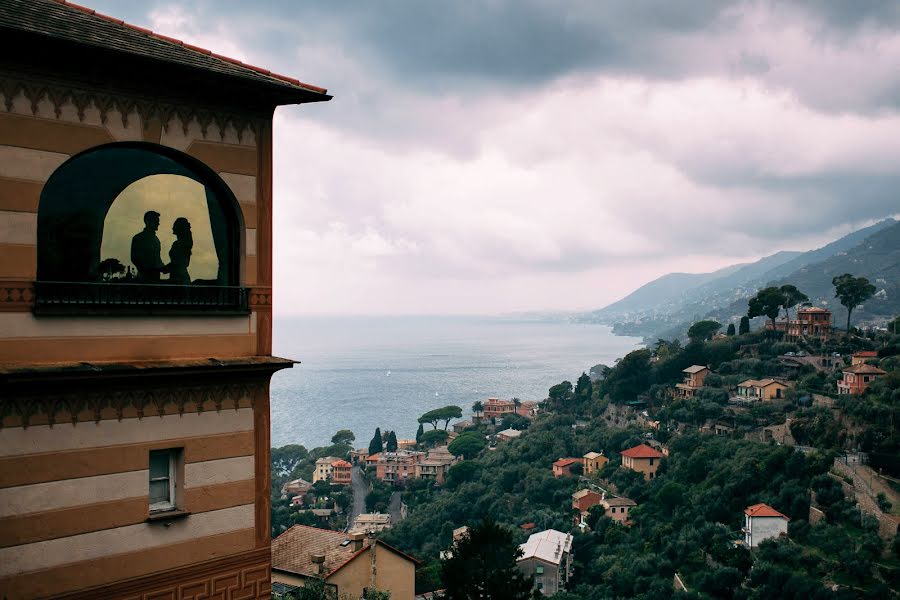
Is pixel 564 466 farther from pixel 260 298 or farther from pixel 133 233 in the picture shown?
pixel 133 233

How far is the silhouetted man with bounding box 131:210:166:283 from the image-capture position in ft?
22.2

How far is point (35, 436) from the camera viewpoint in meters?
6.15

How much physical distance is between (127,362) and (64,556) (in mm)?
1619

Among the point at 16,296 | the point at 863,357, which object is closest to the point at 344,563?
the point at 16,296

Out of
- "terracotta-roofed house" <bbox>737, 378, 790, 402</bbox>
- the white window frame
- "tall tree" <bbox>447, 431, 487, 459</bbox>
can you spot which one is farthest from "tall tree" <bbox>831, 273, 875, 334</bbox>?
the white window frame

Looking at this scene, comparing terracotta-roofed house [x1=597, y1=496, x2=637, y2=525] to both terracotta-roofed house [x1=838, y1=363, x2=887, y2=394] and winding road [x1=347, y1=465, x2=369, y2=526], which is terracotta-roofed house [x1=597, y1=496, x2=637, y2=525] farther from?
winding road [x1=347, y1=465, x2=369, y2=526]

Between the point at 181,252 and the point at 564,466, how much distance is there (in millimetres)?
70722

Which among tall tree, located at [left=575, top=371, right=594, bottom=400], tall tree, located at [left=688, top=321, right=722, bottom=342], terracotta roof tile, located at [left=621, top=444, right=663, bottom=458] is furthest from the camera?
tall tree, located at [left=575, top=371, right=594, bottom=400]

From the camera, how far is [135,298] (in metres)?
6.70

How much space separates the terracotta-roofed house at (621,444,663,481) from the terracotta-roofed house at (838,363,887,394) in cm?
1627

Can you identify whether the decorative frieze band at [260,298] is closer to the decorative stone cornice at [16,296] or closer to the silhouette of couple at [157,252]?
the silhouette of couple at [157,252]

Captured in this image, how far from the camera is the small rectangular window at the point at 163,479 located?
6914 mm

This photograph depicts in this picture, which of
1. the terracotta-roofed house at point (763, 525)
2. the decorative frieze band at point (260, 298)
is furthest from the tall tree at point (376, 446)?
the decorative frieze band at point (260, 298)

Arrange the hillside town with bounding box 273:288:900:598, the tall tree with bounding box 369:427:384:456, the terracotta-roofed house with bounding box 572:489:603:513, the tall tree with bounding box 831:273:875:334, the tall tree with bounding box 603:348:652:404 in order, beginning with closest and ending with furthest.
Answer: the hillside town with bounding box 273:288:900:598
the terracotta-roofed house with bounding box 572:489:603:513
the tall tree with bounding box 831:273:875:334
the tall tree with bounding box 603:348:652:404
the tall tree with bounding box 369:427:384:456
